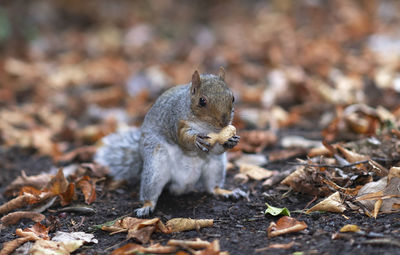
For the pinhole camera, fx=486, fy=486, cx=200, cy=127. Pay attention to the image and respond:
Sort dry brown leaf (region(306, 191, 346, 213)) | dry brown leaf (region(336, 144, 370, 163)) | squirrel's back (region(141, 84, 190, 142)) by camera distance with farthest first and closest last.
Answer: dry brown leaf (region(336, 144, 370, 163)), squirrel's back (region(141, 84, 190, 142)), dry brown leaf (region(306, 191, 346, 213))

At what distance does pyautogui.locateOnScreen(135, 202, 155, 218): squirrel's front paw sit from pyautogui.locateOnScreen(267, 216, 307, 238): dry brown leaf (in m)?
0.81

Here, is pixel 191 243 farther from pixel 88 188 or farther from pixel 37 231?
pixel 88 188

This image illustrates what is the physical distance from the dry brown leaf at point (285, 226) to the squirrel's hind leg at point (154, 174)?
0.82 m

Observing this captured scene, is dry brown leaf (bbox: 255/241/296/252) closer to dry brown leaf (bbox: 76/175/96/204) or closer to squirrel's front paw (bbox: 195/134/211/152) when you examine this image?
squirrel's front paw (bbox: 195/134/211/152)

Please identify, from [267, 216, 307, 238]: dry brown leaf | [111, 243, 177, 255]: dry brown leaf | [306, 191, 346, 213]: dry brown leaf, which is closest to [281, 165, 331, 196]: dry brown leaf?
[306, 191, 346, 213]: dry brown leaf

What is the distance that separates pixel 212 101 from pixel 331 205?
873mm

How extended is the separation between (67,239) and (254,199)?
3.91 ft

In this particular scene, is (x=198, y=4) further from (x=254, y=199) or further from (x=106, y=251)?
(x=106, y=251)

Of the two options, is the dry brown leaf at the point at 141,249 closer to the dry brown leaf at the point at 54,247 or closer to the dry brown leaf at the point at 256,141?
the dry brown leaf at the point at 54,247

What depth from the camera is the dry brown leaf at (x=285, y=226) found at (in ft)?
7.97

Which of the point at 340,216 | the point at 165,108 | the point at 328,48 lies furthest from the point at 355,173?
the point at 328,48

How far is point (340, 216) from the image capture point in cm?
259

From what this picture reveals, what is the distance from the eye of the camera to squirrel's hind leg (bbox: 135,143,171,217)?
3.04 m

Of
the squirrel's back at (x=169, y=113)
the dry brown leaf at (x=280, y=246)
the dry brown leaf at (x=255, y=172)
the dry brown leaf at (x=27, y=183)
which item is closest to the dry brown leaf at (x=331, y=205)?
the dry brown leaf at (x=280, y=246)
